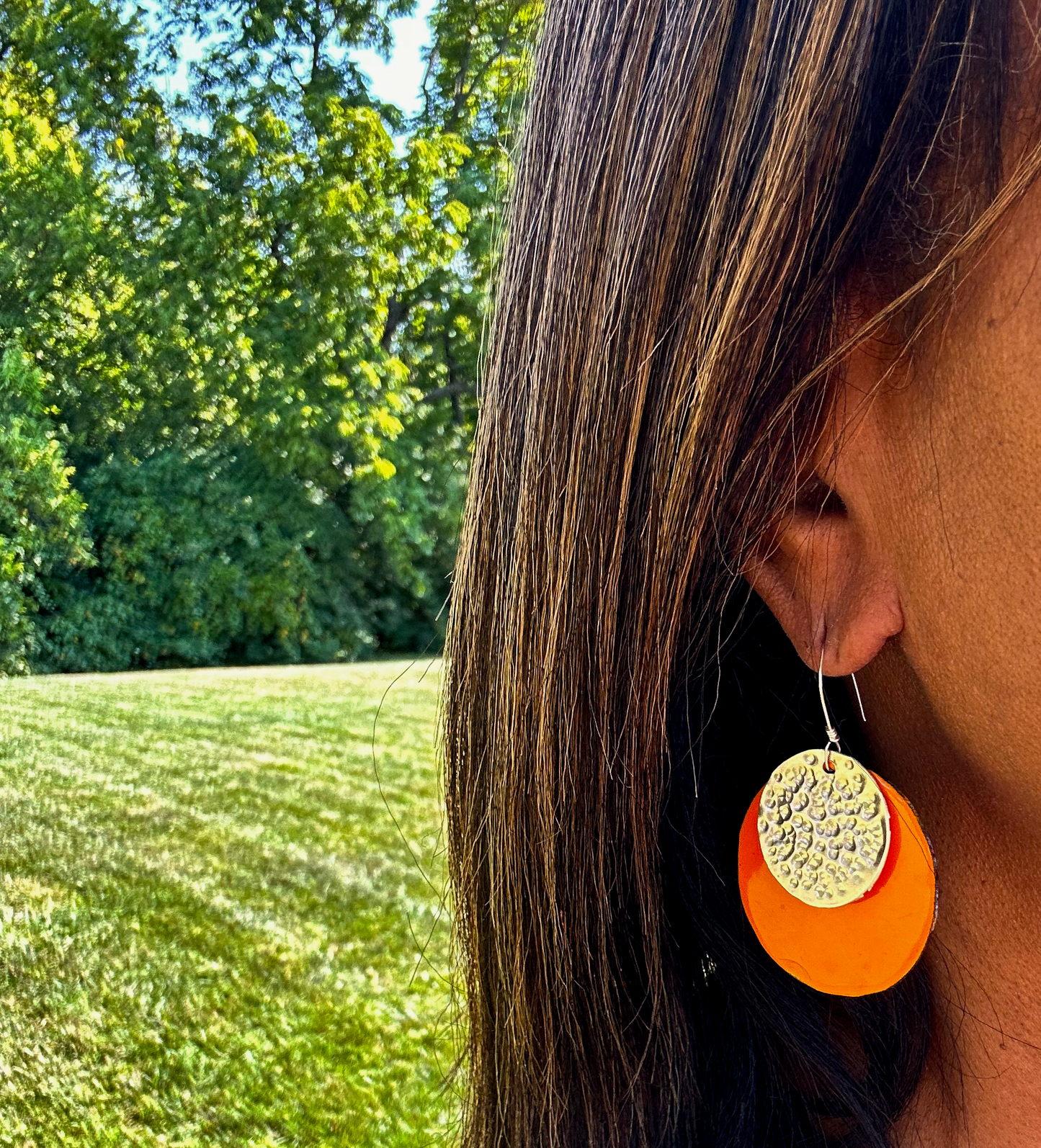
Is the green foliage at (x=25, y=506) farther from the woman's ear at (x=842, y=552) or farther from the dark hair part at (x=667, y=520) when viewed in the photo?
the woman's ear at (x=842, y=552)

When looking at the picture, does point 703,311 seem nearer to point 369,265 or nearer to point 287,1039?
point 287,1039

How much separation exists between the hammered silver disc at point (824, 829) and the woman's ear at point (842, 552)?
0.28 feet

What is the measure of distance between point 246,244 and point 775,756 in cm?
86

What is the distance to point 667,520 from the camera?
0.58 meters

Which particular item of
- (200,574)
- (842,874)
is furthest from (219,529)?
(842,874)

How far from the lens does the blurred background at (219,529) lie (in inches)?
Result: 29.5

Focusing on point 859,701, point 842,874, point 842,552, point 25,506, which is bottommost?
point 842,874

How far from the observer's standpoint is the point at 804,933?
0.61 meters

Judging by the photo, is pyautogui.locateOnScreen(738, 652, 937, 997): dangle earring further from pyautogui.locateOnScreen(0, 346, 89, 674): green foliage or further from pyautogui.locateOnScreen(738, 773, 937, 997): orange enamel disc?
pyautogui.locateOnScreen(0, 346, 89, 674): green foliage

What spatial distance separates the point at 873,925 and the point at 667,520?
0.31 meters

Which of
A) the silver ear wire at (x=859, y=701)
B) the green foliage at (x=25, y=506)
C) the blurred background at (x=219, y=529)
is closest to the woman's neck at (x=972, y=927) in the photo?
the silver ear wire at (x=859, y=701)

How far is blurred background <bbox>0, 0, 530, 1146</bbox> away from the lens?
0.75 meters

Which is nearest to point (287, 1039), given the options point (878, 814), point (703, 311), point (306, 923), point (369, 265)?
point (306, 923)

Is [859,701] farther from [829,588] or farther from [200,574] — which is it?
[200,574]
